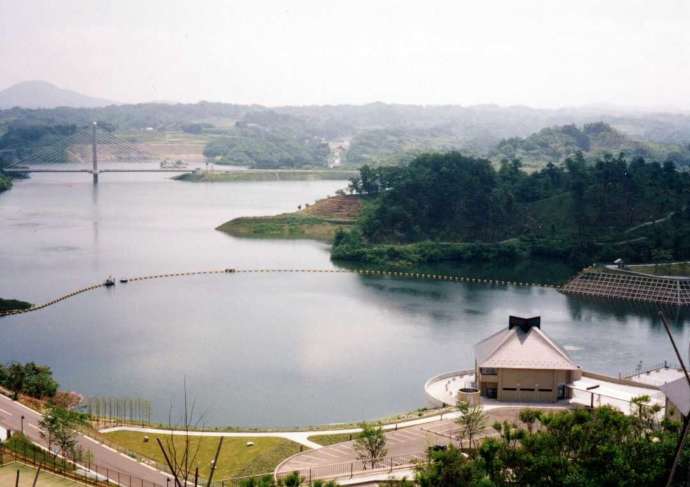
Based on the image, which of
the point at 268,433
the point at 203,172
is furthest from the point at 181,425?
the point at 203,172

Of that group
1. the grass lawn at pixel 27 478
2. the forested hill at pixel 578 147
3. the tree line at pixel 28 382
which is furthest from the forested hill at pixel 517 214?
the forested hill at pixel 578 147

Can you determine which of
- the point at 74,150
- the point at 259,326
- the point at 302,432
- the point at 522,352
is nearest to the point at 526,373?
the point at 522,352

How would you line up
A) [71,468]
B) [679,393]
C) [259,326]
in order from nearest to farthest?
[71,468] → [679,393] → [259,326]

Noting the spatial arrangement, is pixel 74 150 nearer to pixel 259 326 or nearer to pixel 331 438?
pixel 259 326

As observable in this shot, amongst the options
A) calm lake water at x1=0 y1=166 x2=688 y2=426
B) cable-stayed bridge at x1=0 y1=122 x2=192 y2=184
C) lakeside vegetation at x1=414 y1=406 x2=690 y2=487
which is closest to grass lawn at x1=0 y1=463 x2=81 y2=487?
calm lake water at x1=0 y1=166 x2=688 y2=426

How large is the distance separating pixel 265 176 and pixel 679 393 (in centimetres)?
6386

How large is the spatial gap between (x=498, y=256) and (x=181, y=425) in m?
22.8

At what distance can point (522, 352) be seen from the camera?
57.9ft

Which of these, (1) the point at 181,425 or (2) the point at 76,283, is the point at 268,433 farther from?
(2) the point at 76,283

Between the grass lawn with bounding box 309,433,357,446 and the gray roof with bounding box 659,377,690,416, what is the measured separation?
5.26 metres

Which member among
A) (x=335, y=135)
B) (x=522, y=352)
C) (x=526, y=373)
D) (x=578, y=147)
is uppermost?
(x=335, y=135)

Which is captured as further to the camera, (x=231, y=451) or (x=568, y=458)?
(x=231, y=451)

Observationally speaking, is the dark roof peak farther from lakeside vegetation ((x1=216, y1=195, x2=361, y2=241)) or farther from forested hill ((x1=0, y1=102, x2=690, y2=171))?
forested hill ((x1=0, y1=102, x2=690, y2=171))

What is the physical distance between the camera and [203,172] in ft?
243
